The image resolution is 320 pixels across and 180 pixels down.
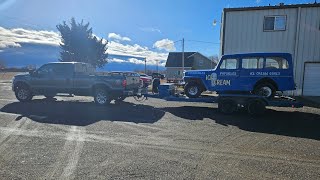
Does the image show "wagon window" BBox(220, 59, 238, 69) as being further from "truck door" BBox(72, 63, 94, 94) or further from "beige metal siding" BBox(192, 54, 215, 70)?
"beige metal siding" BBox(192, 54, 215, 70)

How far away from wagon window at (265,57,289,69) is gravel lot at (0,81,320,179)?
2063 millimetres

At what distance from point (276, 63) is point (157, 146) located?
7.23 metres

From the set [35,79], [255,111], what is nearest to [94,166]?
[255,111]

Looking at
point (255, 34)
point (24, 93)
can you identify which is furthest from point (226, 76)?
point (24, 93)

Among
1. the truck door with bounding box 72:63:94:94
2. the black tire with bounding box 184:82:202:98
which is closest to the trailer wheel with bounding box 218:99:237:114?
the black tire with bounding box 184:82:202:98

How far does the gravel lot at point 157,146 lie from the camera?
5328 mm

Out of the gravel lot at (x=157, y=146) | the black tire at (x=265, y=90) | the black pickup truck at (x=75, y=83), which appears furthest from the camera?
the black pickup truck at (x=75, y=83)

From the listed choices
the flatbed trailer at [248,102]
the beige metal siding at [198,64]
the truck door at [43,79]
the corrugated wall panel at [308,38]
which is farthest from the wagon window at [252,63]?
the beige metal siding at [198,64]

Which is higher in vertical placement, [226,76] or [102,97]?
[226,76]

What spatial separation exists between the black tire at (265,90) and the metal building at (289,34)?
8.35m

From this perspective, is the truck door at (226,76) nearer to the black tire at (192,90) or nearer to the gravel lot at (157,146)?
the black tire at (192,90)

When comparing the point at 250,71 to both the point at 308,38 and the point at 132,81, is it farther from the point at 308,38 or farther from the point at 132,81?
the point at 308,38

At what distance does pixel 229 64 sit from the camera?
40.2 ft

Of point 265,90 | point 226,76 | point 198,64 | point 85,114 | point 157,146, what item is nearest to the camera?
point 157,146
